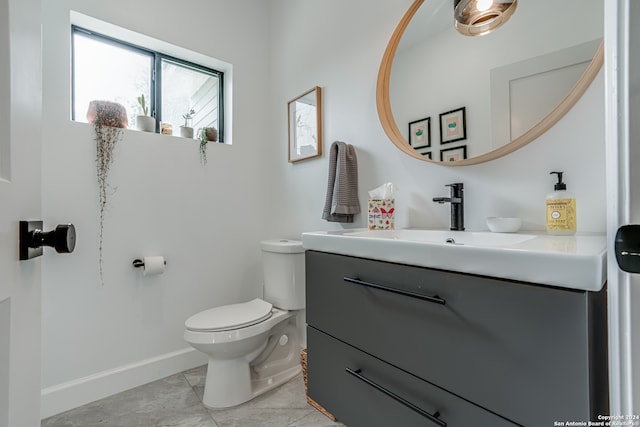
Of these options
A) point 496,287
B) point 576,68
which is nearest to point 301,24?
point 576,68

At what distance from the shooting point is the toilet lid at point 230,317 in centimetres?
142

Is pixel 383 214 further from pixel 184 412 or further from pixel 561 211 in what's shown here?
pixel 184 412

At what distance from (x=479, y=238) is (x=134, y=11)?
2.19 metres

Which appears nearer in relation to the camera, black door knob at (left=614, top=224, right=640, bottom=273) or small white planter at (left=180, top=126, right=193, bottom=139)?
black door knob at (left=614, top=224, right=640, bottom=273)

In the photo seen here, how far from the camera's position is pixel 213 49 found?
6.70 feet

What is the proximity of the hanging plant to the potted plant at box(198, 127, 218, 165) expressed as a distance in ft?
1.50

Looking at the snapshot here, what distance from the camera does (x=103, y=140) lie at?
163 cm

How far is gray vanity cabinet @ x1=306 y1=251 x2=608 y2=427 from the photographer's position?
1.83 ft

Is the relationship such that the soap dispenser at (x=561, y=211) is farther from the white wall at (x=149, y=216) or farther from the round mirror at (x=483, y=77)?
the white wall at (x=149, y=216)

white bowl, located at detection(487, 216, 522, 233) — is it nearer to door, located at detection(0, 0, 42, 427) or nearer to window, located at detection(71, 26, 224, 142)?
door, located at detection(0, 0, 42, 427)

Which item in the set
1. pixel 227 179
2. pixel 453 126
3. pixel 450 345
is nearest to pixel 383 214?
pixel 453 126

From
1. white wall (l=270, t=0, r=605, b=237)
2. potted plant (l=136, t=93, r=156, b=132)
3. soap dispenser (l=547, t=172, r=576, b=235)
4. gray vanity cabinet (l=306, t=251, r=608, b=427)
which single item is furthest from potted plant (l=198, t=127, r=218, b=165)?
soap dispenser (l=547, t=172, r=576, b=235)

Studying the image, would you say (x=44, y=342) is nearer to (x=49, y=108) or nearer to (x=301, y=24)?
(x=49, y=108)

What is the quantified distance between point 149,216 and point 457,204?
1665 mm
